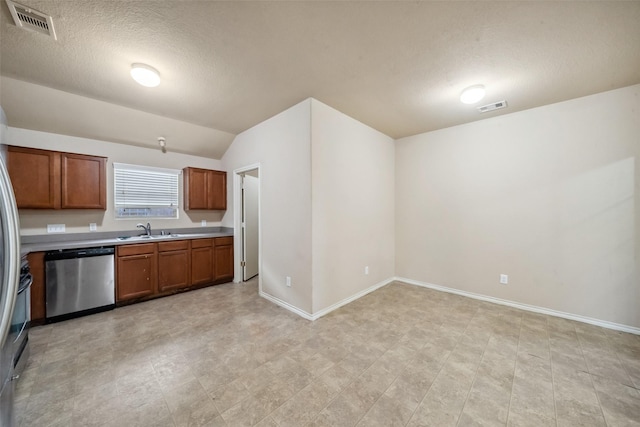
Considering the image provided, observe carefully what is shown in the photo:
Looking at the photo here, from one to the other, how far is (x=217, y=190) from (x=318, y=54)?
331cm

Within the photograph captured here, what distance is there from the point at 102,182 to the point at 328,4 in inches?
153

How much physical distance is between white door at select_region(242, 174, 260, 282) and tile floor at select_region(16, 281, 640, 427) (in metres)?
1.51

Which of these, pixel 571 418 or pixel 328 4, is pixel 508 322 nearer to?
pixel 571 418

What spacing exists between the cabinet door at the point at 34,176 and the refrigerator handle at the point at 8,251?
314 centimetres

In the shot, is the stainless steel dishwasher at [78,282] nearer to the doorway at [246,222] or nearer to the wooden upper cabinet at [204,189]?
the wooden upper cabinet at [204,189]

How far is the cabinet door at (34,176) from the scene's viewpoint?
277 centimetres

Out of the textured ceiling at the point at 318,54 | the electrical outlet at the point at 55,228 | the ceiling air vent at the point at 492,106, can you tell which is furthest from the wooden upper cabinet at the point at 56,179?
the ceiling air vent at the point at 492,106

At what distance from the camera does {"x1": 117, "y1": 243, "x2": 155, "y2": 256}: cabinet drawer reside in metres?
3.19

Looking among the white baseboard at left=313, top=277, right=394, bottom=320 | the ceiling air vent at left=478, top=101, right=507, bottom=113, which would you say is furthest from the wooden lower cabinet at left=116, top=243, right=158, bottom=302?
the ceiling air vent at left=478, top=101, right=507, bottom=113

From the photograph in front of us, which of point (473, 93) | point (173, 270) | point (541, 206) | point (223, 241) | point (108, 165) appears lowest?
point (173, 270)

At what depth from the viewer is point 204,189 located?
4312 millimetres

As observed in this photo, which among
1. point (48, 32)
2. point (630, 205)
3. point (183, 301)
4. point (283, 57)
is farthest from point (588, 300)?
point (48, 32)

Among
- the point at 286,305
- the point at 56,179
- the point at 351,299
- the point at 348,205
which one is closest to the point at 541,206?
the point at 348,205

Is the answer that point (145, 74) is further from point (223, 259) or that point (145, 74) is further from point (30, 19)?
point (223, 259)
